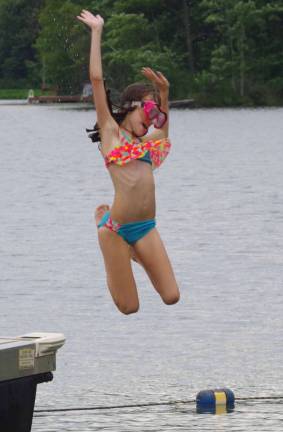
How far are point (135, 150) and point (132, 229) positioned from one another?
0.64m

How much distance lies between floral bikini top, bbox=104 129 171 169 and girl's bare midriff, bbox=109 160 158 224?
13cm

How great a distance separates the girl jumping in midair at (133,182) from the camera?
44.6 feet

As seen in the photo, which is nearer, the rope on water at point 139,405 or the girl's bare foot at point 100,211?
the girl's bare foot at point 100,211

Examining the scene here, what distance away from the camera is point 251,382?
15.7 m

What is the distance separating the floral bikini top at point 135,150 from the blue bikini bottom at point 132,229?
47cm

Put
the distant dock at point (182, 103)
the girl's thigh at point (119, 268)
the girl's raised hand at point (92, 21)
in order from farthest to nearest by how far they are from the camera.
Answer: the distant dock at point (182, 103) < the girl's thigh at point (119, 268) < the girl's raised hand at point (92, 21)

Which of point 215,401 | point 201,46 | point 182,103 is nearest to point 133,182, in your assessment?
point 215,401

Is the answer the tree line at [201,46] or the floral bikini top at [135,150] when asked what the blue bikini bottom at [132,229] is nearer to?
the floral bikini top at [135,150]

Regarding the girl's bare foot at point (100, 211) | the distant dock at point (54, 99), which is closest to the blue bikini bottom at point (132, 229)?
the girl's bare foot at point (100, 211)

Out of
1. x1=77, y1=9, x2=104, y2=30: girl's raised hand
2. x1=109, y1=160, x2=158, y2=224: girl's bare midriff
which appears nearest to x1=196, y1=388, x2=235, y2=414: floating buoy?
x1=109, y1=160, x2=158, y2=224: girl's bare midriff

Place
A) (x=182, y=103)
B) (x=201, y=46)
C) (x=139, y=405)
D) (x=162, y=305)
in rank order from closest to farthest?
(x=139, y=405) → (x=162, y=305) → (x=182, y=103) → (x=201, y=46)

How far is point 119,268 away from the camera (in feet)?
45.5

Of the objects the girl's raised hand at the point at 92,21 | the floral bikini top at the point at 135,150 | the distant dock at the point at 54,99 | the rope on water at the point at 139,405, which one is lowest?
the rope on water at the point at 139,405

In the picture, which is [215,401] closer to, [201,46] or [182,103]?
[182,103]
